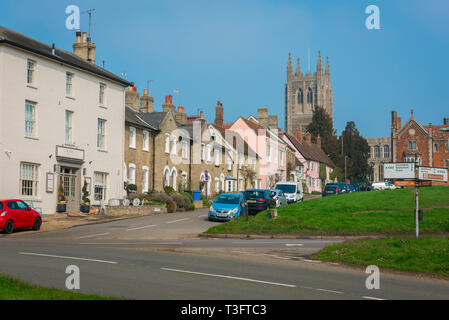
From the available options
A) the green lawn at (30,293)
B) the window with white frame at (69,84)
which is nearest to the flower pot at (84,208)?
the window with white frame at (69,84)

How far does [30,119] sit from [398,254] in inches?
923

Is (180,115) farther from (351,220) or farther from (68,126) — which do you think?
(351,220)

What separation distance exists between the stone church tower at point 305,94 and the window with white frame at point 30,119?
153 metres

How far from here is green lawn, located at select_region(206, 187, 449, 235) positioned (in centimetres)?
2436

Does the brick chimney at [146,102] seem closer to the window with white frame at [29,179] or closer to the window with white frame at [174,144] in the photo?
the window with white frame at [174,144]

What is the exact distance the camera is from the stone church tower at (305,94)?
183 m

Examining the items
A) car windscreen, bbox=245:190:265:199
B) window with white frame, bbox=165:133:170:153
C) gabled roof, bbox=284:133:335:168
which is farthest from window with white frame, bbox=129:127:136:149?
gabled roof, bbox=284:133:335:168

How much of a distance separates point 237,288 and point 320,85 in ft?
585

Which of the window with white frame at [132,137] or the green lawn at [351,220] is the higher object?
the window with white frame at [132,137]

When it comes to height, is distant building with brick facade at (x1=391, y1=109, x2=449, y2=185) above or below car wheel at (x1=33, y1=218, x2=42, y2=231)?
above

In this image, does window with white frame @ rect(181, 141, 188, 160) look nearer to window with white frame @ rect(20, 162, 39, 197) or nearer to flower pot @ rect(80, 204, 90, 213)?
flower pot @ rect(80, 204, 90, 213)

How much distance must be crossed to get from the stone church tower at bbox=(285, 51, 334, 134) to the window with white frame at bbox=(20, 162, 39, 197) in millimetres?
153203

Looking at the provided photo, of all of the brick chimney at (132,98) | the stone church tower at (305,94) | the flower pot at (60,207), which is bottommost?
the flower pot at (60,207)

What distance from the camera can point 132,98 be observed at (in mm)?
49125
